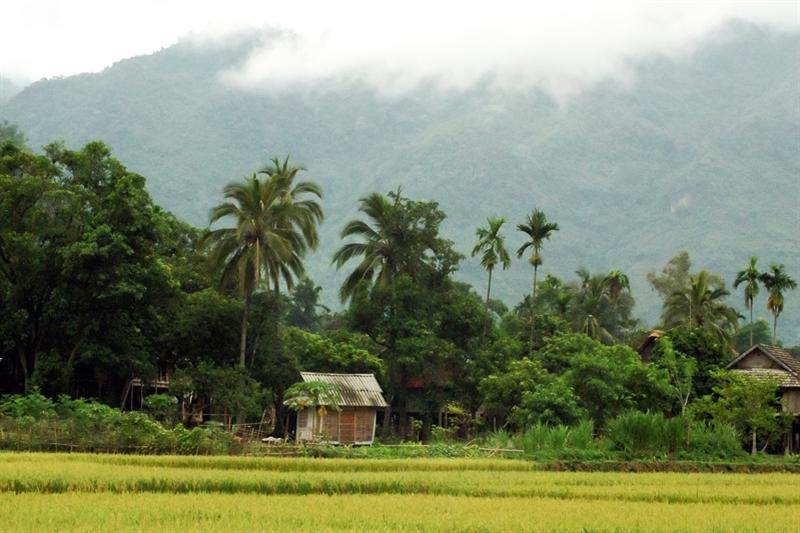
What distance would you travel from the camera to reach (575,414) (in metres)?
44.0

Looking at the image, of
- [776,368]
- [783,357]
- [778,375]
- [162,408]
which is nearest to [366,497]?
[162,408]

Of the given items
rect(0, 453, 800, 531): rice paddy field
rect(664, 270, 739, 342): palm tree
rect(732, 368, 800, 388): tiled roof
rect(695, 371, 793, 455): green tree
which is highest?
rect(664, 270, 739, 342): palm tree

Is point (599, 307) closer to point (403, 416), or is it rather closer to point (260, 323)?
point (403, 416)

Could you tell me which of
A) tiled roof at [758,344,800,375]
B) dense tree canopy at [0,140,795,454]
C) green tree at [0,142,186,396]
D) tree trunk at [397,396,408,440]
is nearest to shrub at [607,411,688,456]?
dense tree canopy at [0,140,795,454]

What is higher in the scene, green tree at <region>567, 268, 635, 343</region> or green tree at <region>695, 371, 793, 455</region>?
green tree at <region>567, 268, 635, 343</region>

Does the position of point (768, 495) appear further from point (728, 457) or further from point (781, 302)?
point (781, 302)

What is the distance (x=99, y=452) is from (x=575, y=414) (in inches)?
810

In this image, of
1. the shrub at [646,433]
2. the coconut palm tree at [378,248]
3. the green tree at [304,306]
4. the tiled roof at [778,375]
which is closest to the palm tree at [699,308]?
the tiled roof at [778,375]

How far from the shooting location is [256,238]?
162 feet

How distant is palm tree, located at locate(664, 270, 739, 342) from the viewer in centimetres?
7006

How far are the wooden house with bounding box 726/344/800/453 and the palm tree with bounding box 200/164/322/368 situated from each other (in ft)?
76.3

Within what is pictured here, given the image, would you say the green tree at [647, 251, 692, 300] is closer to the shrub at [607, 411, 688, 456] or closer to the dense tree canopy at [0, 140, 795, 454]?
the dense tree canopy at [0, 140, 795, 454]

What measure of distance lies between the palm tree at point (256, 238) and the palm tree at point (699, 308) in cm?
3009

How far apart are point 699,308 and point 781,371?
1867 cm
